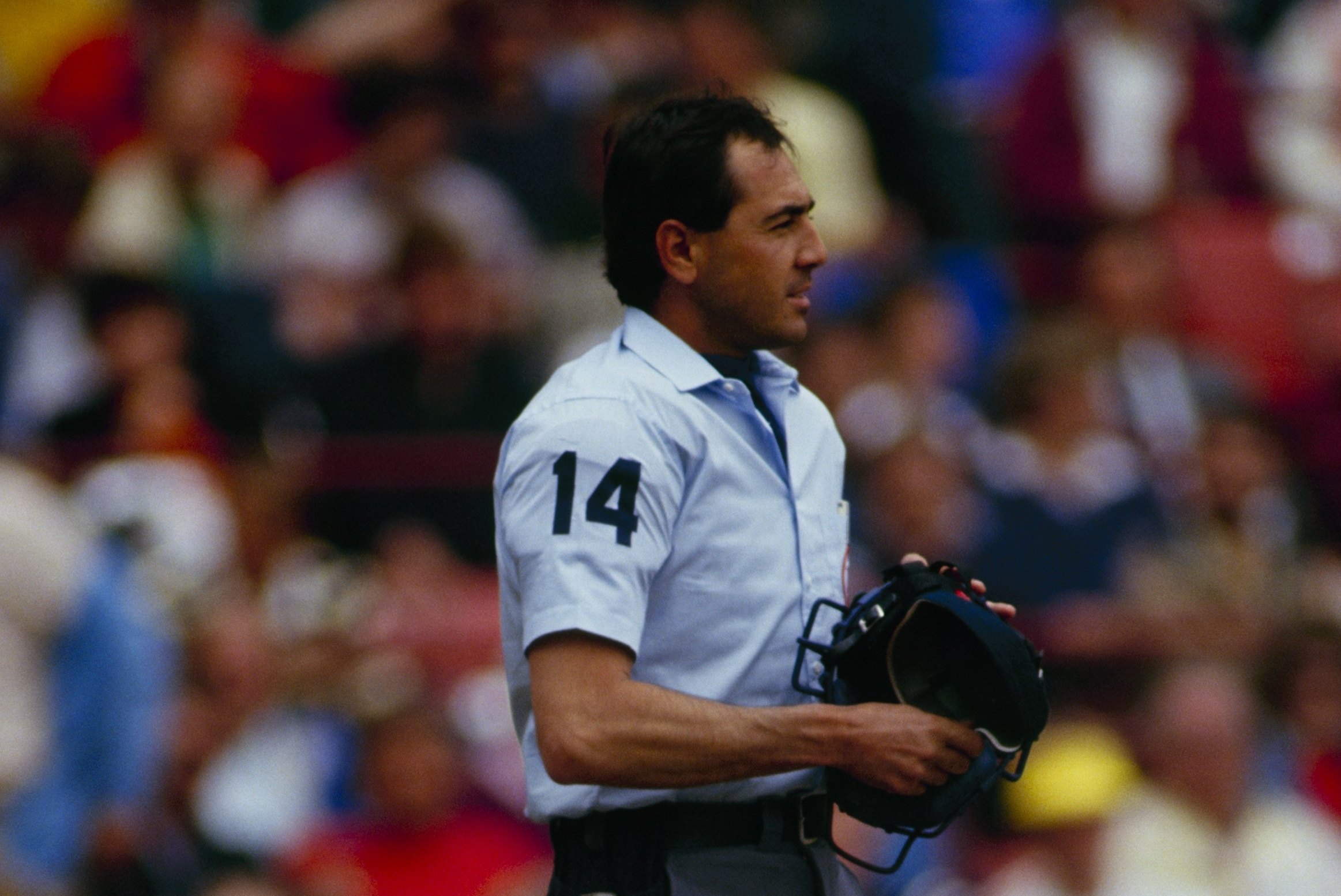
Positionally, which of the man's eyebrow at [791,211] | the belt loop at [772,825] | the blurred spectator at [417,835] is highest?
the man's eyebrow at [791,211]

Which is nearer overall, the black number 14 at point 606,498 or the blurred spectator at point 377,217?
the black number 14 at point 606,498

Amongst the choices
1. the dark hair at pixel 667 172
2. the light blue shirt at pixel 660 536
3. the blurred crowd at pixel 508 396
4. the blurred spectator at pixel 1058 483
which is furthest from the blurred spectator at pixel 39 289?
the light blue shirt at pixel 660 536

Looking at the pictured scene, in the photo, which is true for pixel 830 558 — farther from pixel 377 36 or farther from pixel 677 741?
pixel 377 36

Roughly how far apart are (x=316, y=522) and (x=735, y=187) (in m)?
3.95

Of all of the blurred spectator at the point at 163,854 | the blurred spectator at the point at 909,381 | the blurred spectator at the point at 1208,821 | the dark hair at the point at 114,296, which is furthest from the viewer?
the blurred spectator at the point at 909,381

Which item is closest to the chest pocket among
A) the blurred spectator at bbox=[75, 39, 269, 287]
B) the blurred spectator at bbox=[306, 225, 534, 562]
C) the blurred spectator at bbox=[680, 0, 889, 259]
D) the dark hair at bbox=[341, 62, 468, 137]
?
the blurred spectator at bbox=[306, 225, 534, 562]

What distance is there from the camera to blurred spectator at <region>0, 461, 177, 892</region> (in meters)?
5.45

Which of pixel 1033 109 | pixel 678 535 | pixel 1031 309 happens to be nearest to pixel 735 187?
pixel 678 535

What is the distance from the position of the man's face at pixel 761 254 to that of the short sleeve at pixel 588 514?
286mm

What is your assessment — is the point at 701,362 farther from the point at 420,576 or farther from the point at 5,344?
the point at 5,344

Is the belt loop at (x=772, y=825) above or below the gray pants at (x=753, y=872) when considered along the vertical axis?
above

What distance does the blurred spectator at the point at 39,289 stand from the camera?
23.1ft

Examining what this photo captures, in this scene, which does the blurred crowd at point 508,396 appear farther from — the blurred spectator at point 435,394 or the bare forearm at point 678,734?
the bare forearm at point 678,734

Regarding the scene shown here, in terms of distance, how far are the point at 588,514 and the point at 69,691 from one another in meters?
3.09
